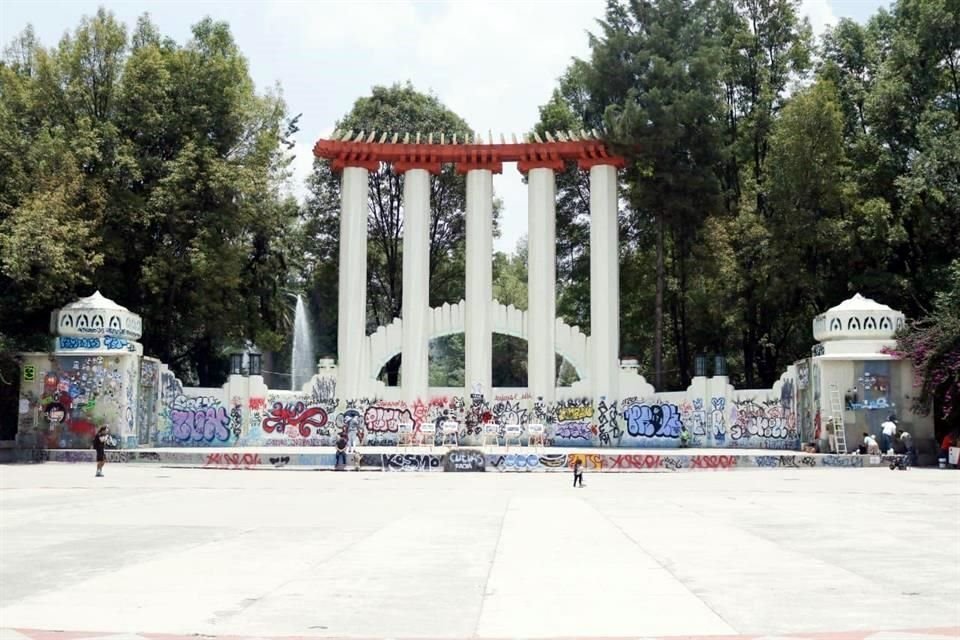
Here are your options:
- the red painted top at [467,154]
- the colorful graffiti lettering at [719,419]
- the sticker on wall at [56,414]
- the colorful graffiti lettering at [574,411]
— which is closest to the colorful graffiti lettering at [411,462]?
the colorful graffiti lettering at [574,411]

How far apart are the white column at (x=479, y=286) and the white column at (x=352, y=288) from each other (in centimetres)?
510

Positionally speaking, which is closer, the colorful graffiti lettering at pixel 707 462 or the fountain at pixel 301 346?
the colorful graffiti lettering at pixel 707 462

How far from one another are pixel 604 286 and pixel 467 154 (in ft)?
30.5

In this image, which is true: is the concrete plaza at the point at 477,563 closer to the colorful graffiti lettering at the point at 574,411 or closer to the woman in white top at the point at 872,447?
the woman in white top at the point at 872,447

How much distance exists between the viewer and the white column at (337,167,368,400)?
46094 millimetres

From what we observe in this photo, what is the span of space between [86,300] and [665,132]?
26879 mm

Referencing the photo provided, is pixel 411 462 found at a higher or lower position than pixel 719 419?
lower

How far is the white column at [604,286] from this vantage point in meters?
45.6

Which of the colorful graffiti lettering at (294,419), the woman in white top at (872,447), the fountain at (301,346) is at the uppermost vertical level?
the fountain at (301,346)

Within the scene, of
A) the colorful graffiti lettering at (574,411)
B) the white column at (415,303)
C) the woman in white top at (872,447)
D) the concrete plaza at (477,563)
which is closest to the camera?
the concrete plaza at (477,563)

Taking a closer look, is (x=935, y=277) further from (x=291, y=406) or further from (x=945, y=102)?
(x=291, y=406)

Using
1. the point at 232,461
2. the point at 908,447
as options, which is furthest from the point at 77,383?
the point at 908,447

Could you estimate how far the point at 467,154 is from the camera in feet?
155

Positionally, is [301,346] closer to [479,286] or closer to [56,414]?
[479,286]
